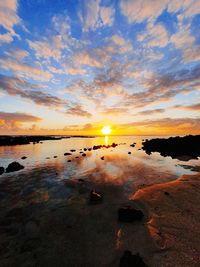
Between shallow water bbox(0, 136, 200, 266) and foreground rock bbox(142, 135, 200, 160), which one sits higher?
foreground rock bbox(142, 135, 200, 160)

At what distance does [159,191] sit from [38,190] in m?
9.11

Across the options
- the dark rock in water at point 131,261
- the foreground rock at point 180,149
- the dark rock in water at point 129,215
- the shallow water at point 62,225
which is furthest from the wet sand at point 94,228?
the foreground rock at point 180,149

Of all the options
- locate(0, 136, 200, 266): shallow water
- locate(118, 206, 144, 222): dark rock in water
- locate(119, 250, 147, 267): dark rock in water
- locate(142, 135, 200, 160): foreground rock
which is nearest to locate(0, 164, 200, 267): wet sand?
locate(0, 136, 200, 266): shallow water

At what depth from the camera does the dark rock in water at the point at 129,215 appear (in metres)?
8.92

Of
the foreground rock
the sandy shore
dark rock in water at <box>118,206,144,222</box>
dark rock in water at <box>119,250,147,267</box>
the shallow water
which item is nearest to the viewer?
dark rock in water at <box>119,250,147,267</box>

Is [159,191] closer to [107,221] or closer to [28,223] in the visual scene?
[107,221]

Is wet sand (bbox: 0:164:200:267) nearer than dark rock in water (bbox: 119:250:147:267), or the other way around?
dark rock in water (bbox: 119:250:147:267)

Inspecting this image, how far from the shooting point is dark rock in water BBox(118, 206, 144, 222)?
29.3 ft

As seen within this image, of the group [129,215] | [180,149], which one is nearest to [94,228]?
[129,215]

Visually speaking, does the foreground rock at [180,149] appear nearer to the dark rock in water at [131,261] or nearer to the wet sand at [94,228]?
the wet sand at [94,228]

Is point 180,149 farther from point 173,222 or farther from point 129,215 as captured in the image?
point 129,215

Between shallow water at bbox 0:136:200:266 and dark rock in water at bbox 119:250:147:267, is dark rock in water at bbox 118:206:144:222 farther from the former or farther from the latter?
dark rock in water at bbox 119:250:147:267

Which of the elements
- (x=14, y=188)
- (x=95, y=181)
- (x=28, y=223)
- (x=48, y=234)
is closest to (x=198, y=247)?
(x=48, y=234)

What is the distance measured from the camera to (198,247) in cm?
679
